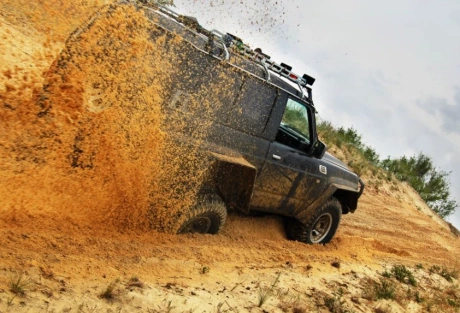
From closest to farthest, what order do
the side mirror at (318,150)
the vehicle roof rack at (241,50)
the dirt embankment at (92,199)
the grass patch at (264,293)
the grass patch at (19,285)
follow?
the grass patch at (19,285) < the dirt embankment at (92,199) < the grass patch at (264,293) < the vehicle roof rack at (241,50) < the side mirror at (318,150)

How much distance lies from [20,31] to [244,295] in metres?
2.73

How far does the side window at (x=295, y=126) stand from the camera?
4805 mm

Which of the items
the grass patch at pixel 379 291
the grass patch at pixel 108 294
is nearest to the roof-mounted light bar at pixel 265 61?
the grass patch at pixel 379 291

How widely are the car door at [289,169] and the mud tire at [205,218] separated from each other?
1.71ft

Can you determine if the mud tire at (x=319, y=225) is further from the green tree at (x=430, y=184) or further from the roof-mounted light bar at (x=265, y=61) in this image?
the green tree at (x=430, y=184)

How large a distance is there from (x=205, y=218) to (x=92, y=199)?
127 cm

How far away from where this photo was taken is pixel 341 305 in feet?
12.9

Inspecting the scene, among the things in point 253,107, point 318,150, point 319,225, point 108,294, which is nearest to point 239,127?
point 253,107

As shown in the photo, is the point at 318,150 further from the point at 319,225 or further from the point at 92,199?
the point at 92,199

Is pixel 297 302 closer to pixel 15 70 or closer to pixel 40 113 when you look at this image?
pixel 40 113

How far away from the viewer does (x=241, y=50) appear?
4.58 m

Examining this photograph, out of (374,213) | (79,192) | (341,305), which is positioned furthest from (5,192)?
(374,213)

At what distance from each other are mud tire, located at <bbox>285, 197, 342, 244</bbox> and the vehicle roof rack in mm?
1686

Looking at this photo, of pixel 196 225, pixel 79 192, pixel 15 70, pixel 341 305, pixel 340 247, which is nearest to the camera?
pixel 15 70
